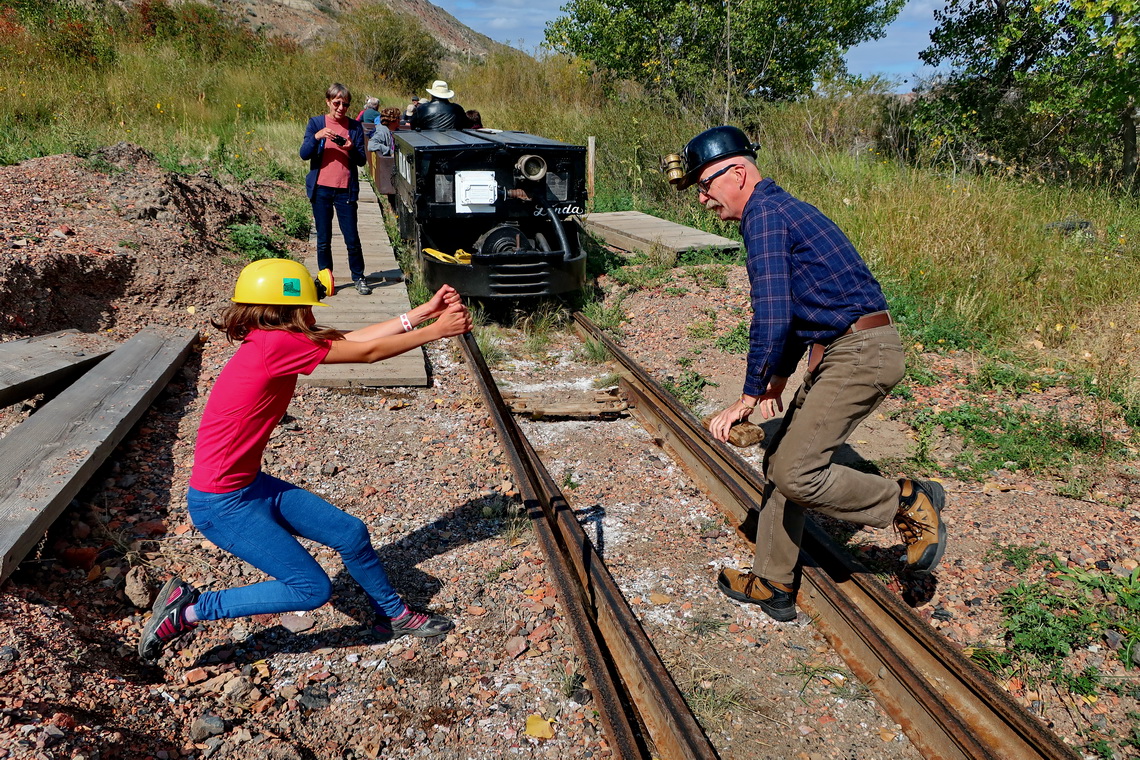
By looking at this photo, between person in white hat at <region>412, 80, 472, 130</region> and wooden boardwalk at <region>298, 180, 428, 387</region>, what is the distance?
1.73 m

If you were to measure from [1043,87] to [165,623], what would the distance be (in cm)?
1446

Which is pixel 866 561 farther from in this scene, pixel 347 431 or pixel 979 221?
pixel 979 221

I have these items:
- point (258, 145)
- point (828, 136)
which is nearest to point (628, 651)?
point (828, 136)

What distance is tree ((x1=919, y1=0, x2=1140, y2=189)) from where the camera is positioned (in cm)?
1021

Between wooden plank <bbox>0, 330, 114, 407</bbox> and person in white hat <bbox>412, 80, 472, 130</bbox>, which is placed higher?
person in white hat <bbox>412, 80, 472, 130</bbox>

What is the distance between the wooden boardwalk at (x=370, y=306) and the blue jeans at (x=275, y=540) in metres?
1.52

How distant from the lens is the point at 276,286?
2770mm

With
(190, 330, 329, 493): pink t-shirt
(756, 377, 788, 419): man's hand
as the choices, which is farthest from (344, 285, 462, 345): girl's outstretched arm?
(756, 377, 788, 419): man's hand

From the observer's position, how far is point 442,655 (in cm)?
332

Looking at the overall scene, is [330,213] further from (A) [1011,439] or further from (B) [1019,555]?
(B) [1019,555]

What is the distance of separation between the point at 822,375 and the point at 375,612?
2.25 meters

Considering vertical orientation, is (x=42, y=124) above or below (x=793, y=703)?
above

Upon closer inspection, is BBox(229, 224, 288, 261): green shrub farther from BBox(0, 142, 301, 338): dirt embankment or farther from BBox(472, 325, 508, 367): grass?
BBox(472, 325, 508, 367): grass

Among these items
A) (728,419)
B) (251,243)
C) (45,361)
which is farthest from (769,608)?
(251,243)
